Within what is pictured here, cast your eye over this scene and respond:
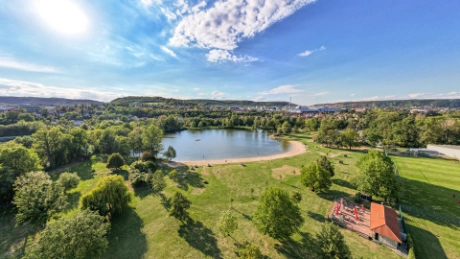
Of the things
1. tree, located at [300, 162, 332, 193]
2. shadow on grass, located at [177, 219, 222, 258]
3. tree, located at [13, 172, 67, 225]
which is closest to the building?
tree, located at [300, 162, 332, 193]

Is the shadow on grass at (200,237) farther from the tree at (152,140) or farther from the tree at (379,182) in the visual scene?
the tree at (152,140)

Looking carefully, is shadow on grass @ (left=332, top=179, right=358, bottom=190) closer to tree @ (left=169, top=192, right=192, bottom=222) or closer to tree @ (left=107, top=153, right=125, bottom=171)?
tree @ (left=169, top=192, right=192, bottom=222)

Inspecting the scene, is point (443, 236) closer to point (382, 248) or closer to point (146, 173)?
point (382, 248)

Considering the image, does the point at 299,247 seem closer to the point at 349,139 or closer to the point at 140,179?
the point at 140,179

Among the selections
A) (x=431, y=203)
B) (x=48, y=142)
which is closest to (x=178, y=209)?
(x=431, y=203)

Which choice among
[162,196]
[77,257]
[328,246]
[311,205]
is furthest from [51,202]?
[311,205]

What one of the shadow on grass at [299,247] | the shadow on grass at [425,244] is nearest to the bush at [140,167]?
the shadow on grass at [299,247]
